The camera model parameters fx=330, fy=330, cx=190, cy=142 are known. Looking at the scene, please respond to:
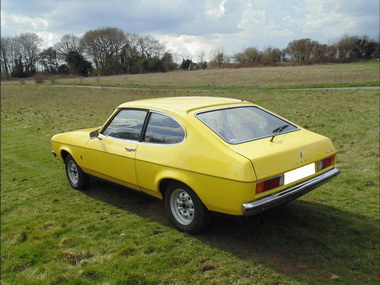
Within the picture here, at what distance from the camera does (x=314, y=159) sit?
367 cm

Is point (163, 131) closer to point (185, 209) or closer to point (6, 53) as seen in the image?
A: point (185, 209)

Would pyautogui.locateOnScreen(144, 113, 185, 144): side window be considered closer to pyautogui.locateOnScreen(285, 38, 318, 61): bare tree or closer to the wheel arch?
the wheel arch

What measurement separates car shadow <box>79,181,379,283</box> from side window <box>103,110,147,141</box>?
1.10m

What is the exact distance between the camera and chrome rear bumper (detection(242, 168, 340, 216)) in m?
3.08

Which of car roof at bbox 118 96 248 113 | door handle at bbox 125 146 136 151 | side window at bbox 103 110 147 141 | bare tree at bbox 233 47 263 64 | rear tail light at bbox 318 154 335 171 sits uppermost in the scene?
bare tree at bbox 233 47 263 64

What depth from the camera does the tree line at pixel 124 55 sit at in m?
60.5

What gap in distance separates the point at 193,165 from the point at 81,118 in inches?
504

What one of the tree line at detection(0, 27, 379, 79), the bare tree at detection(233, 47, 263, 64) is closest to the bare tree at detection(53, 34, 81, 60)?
the tree line at detection(0, 27, 379, 79)

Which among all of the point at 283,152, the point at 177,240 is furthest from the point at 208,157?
the point at 177,240

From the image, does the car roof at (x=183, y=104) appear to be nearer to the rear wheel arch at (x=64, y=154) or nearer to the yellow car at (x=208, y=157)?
the yellow car at (x=208, y=157)

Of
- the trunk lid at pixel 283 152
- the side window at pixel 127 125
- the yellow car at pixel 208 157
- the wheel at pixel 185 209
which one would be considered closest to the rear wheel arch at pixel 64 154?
the yellow car at pixel 208 157

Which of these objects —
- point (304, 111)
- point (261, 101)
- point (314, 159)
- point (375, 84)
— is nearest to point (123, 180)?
point (314, 159)

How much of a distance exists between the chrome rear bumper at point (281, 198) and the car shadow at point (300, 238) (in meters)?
0.26

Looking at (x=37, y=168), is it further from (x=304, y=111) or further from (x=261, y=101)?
(x=261, y=101)
